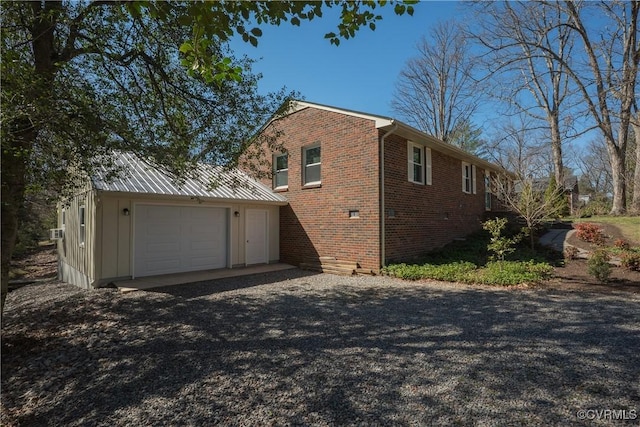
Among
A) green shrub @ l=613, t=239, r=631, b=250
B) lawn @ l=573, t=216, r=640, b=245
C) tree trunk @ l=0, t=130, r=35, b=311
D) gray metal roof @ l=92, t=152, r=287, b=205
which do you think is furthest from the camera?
lawn @ l=573, t=216, r=640, b=245

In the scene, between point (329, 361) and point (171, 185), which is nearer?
point (329, 361)

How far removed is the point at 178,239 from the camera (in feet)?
32.4

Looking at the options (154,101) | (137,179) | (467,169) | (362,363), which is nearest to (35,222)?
(137,179)

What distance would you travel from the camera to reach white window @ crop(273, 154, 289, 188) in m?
12.5

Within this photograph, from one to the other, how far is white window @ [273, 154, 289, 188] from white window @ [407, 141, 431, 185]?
4611 mm

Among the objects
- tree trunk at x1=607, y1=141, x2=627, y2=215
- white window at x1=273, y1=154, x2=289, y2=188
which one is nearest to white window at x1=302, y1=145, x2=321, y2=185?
white window at x1=273, y1=154, x2=289, y2=188

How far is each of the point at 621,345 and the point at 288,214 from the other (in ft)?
31.7

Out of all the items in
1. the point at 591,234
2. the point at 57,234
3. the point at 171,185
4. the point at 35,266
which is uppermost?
the point at 171,185

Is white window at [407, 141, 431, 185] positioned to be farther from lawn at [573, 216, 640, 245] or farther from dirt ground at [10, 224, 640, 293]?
lawn at [573, 216, 640, 245]

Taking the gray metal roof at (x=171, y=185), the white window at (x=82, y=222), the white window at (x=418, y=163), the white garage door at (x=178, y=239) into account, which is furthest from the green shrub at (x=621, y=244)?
the white window at (x=82, y=222)

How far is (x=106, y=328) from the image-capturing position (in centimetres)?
528

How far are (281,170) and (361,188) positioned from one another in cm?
418

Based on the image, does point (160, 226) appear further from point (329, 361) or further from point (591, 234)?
point (591, 234)

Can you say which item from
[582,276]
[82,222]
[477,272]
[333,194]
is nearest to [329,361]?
[477,272]
